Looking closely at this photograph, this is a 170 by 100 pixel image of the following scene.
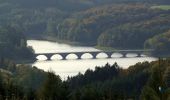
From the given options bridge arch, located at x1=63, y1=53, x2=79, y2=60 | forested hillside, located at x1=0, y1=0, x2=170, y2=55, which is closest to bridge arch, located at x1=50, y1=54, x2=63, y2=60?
bridge arch, located at x1=63, y1=53, x2=79, y2=60

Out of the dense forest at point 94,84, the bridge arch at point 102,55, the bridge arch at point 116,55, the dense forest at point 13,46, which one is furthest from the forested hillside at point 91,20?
the dense forest at point 94,84

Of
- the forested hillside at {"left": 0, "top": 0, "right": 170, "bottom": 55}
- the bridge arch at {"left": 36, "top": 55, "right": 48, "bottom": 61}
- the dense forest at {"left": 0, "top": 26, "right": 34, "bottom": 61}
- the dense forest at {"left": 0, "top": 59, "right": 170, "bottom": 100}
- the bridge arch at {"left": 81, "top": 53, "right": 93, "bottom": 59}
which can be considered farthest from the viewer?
the forested hillside at {"left": 0, "top": 0, "right": 170, "bottom": 55}

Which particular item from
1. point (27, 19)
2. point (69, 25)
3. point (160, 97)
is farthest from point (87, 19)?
point (160, 97)

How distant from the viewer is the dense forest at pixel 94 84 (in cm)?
2794

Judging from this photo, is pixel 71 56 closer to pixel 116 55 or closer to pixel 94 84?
pixel 116 55

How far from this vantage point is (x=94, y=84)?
58344 millimetres

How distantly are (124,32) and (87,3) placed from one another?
49.6 m

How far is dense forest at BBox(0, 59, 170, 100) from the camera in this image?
27938 mm

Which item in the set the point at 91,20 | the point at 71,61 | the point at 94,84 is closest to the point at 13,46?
the point at 71,61

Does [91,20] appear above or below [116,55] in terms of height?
above

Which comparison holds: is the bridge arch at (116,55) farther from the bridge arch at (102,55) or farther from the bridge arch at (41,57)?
the bridge arch at (41,57)

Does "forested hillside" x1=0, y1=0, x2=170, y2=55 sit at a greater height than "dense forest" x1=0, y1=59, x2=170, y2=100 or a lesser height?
greater

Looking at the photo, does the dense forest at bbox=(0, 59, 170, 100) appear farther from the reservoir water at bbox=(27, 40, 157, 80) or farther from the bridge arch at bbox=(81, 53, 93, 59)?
the bridge arch at bbox=(81, 53, 93, 59)

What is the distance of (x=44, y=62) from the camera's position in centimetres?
10975
